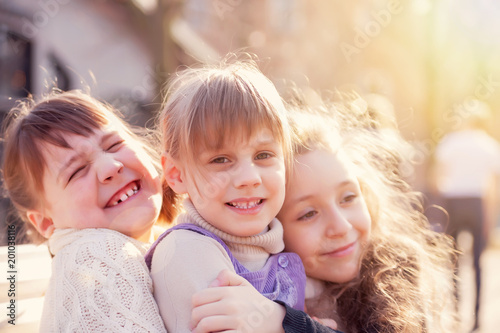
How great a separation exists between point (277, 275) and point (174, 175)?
461 millimetres

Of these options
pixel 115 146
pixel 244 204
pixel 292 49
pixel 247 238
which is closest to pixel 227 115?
pixel 244 204

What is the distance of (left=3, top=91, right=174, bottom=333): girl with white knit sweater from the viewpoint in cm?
146

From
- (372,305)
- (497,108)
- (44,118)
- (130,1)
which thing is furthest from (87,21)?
(497,108)

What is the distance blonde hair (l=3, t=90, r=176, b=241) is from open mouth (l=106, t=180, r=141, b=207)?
220 mm

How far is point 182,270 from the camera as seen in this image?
1.47 m

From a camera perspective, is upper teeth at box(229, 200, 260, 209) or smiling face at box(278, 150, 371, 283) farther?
smiling face at box(278, 150, 371, 283)

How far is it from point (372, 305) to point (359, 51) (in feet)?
55.6

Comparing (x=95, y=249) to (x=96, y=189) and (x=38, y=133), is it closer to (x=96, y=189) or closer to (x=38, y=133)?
(x=96, y=189)

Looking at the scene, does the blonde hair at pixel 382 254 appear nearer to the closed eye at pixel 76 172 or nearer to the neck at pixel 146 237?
the neck at pixel 146 237

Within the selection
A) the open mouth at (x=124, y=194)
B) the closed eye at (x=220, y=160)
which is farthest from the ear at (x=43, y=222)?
the closed eye at (x=220, y=160)

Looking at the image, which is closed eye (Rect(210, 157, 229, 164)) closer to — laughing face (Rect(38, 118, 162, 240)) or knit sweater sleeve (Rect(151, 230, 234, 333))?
knit sweater sleeve (Rect(151, 230, 234, 333))

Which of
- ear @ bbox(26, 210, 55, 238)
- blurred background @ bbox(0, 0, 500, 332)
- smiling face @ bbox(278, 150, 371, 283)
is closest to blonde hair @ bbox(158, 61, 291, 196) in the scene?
smiling face @ bbox(278, 150, 371, 283)

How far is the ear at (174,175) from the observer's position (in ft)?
5.50

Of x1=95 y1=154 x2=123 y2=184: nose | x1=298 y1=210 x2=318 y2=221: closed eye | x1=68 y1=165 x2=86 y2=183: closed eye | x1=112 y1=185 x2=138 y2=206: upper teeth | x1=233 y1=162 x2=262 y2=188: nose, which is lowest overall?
x1=112 y1=185 x2=138 y2=206: upper teeth
